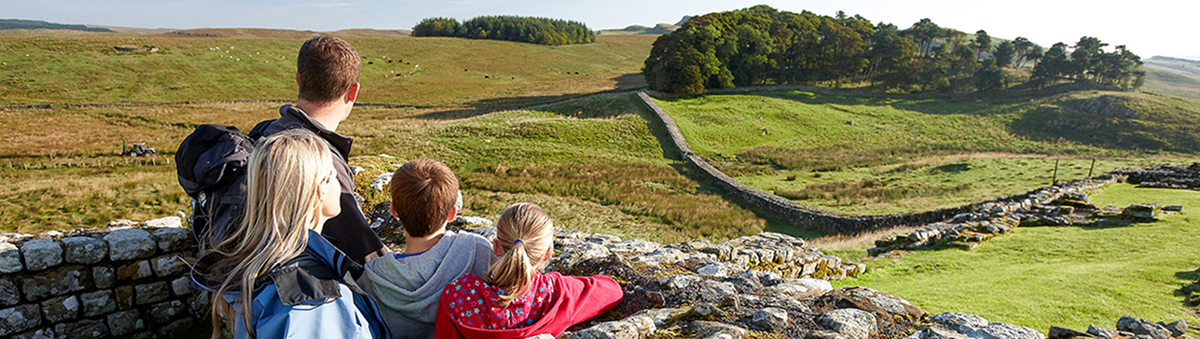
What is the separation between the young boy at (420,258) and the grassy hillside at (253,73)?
169 ft

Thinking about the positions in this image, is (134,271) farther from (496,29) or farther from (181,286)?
(496,29)

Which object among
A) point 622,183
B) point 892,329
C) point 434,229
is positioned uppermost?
point 434,229

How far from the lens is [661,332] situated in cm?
397

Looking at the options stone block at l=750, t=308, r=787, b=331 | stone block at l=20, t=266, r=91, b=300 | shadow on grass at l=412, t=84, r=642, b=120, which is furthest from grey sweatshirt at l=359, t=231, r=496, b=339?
shadow on grass at l=412, t=84, r=642, b=120

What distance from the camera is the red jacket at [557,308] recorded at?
3.23m

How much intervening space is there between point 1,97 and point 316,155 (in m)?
63.9

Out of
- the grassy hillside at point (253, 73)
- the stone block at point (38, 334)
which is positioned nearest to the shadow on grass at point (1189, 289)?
the stone block at point (38, 334)

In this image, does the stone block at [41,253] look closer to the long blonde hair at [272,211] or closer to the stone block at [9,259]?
the stone block at [9,259]

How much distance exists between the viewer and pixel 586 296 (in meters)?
4.02

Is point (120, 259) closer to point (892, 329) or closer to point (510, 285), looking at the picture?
point (510, 285)

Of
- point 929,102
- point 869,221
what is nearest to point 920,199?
point 869,221

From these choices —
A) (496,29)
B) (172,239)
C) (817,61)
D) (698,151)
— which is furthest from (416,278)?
(496,29)

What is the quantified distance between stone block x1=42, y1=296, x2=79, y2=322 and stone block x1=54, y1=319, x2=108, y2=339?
0.08 metres

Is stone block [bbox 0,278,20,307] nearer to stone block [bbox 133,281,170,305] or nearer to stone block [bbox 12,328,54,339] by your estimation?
stone block [bbox 12,328,54,339]
